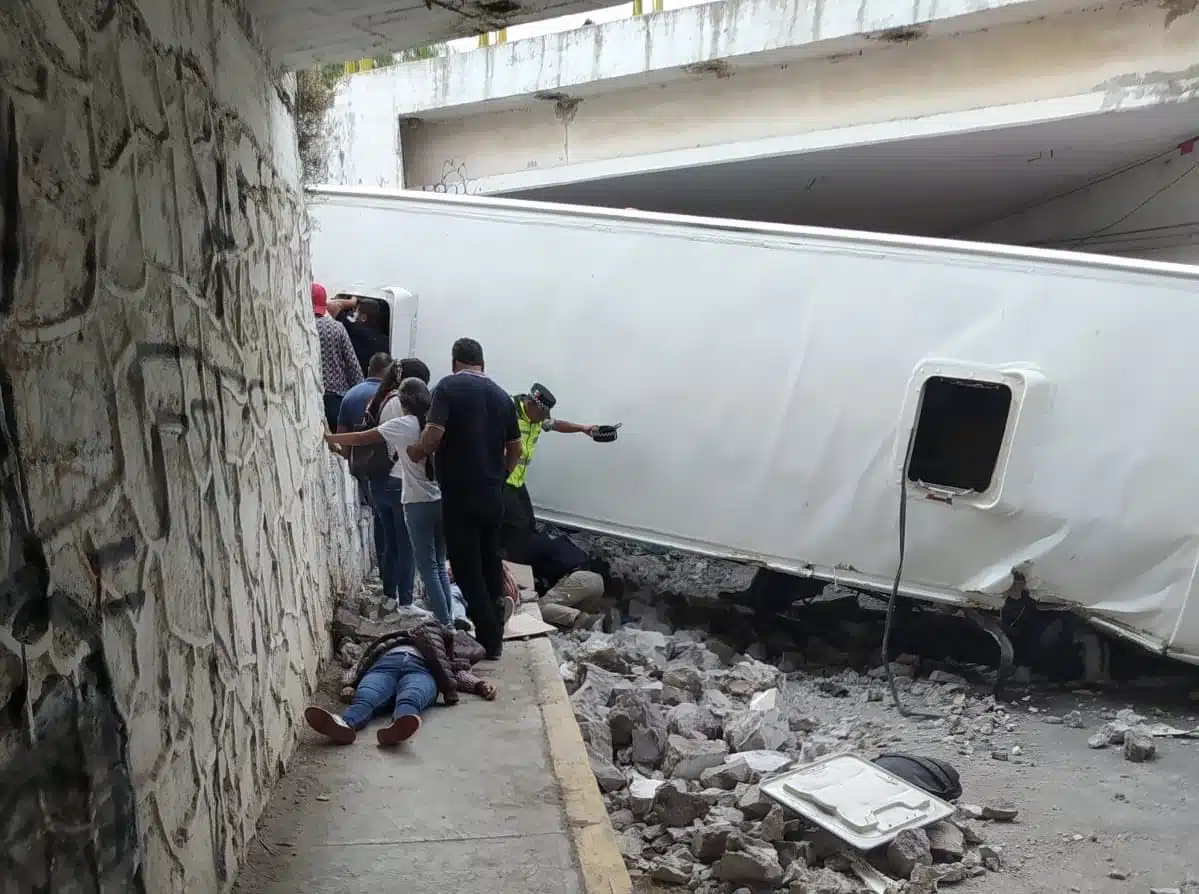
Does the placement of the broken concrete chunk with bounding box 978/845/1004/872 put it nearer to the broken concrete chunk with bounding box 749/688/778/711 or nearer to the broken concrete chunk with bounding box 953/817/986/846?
the broken concrete chunk with bounding box 953/817/986/846

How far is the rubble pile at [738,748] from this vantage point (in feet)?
12.2

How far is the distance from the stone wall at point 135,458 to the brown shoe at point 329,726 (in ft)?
0.37

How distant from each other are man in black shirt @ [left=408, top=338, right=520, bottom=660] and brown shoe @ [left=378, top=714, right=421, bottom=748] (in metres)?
1.18

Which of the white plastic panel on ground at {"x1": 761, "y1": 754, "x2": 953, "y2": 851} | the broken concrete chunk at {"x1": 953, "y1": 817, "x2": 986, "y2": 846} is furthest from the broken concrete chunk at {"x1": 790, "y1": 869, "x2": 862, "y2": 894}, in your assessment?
the broken concrete chunk at {"x1": 953, "y1": 817, "x2": 986, "y2": 846}

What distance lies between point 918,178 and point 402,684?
8.62 metres

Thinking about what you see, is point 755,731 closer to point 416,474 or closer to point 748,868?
point 748,868

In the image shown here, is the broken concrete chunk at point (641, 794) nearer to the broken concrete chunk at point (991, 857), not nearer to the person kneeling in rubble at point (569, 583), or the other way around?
the broken concrete chunk at point (991, 857)

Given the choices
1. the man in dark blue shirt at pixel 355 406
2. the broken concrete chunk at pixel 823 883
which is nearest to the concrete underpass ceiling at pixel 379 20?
the man in dark blue shirt at pixel 355 406

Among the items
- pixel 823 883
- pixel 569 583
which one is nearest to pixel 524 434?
pixel 569 583

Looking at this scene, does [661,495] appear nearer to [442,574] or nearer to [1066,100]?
[442,574]

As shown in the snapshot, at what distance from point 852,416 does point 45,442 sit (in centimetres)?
508

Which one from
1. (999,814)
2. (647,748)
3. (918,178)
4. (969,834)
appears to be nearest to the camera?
(969,834)

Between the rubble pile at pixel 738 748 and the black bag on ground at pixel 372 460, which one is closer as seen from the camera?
the rubble pile at pixel 738 748

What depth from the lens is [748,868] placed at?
358cm
